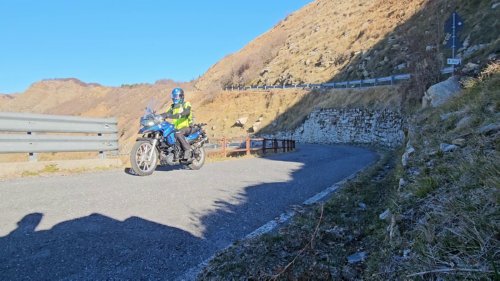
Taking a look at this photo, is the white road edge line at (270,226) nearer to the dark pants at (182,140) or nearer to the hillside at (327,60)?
the dark pants at (182,140)

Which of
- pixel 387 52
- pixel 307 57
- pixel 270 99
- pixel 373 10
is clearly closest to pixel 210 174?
pixel 387 52

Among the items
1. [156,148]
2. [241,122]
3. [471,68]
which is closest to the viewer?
[156,148]

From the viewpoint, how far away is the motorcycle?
320 inches

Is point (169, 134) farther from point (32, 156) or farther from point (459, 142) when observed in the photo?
point (459, 142)

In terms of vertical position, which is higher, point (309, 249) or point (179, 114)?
point (179, 114)

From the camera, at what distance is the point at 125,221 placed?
4301mm

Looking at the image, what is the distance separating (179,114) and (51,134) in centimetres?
312

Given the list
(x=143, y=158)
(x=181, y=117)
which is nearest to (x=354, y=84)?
(x=181, y=117)

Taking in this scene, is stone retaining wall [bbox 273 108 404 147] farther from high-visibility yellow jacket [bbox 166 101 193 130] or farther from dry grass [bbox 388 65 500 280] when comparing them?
dry grass [bbox 388 65 500 280]

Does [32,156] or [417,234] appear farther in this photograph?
[32,156]

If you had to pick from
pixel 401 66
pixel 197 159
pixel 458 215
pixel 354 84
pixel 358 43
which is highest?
pixel 358 43

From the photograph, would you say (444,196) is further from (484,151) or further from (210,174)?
(210,174)

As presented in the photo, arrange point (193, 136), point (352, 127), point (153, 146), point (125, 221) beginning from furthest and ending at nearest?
point (352, 127) < point (193, 136) < point (153, 146) < point (125, 221)

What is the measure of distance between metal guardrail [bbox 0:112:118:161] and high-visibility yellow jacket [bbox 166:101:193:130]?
180 centimetres
